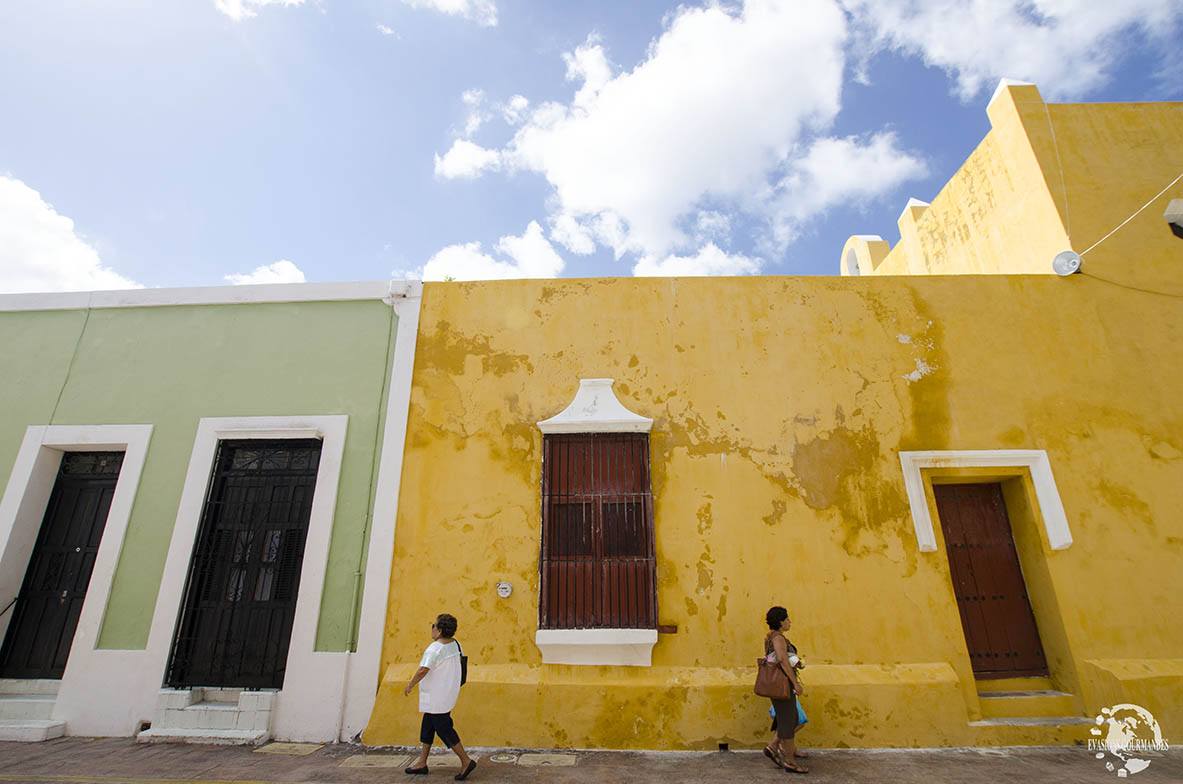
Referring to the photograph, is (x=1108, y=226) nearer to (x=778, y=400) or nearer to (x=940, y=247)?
(x=940, y=247)

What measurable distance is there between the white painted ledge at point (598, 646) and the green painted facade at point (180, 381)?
6.28ft

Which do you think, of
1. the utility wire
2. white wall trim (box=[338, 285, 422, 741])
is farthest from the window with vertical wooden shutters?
the utility wire

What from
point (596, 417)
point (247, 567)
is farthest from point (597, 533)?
point (247, 567)

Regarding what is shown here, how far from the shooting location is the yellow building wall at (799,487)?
4637mm

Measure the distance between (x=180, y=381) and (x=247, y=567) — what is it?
207 cm

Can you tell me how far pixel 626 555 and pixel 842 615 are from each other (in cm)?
193

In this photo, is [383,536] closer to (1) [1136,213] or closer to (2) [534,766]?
(2) [534,766]

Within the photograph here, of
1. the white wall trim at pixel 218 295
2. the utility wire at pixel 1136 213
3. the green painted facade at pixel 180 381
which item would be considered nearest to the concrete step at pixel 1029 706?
the utility wire at pixel 1136 213

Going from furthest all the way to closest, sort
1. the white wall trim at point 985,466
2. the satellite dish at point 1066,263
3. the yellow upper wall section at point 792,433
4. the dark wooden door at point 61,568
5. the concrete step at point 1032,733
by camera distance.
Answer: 1. the satellite dish at point 1066,263
2. the dark wooden door at point 61,568
3. the white wall trim at point 985,466
4. the yellow upper wall section at point 792,433
5. the concrete step at point 1032,733

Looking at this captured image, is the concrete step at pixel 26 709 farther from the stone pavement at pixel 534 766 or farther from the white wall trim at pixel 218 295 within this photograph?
the white wall trim at pixel 218 295

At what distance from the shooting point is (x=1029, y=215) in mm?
6211

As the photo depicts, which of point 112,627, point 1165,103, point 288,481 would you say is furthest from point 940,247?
point 112,627

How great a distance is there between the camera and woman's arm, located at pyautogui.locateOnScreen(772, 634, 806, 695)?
3949 millimetres

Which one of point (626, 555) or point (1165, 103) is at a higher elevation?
point (1165, 103)
